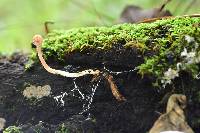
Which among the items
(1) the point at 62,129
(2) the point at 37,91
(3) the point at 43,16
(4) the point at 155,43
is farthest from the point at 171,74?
(3) the point at 43,16

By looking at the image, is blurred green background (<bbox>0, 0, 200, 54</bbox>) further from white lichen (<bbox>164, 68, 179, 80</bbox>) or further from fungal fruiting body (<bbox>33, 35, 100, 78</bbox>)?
white lichen (<bbox>164, 68, 179, 80</bbox>)

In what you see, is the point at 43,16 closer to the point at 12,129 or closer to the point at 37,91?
the point at 37,91

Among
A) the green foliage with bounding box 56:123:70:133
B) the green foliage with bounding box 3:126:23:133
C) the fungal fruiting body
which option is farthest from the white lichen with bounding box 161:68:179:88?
the green foliage with bounding box 3:126:23:133

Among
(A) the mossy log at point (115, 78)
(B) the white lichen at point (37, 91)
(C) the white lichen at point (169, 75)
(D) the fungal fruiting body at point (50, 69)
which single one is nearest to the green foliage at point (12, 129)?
(A) the mossy log at point (115, 78)

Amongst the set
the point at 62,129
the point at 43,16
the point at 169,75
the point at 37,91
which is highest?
the point at 43,16

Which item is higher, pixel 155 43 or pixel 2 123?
pixel 155 43

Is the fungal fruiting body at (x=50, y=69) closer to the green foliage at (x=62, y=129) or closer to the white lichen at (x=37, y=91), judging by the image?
the white lichen at (x=37, y=91)

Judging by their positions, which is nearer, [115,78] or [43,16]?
[115,78]
